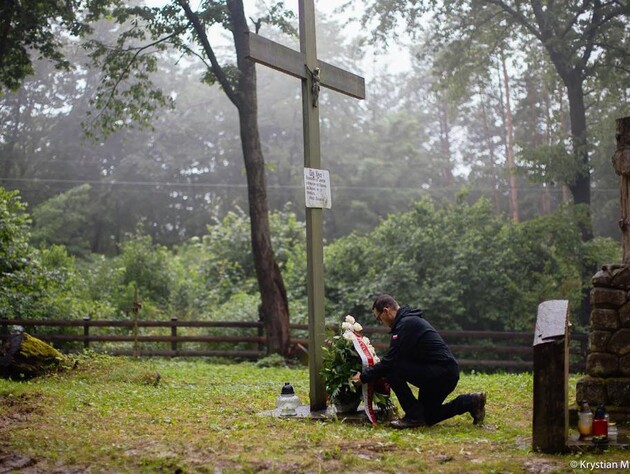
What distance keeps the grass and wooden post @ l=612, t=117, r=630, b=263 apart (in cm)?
214

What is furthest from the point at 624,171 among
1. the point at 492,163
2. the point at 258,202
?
the point at 492,163

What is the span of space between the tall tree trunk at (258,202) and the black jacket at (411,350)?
9.18m

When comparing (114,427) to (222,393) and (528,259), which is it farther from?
(528,259)

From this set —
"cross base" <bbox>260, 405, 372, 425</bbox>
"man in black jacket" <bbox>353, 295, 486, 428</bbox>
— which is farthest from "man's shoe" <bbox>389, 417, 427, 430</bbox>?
"cross base" <bbox>260, 405, 372, 425</bbox>

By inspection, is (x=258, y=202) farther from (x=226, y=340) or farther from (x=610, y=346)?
(x=610, y=346)

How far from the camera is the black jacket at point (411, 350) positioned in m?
7.54

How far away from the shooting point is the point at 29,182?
3722 centimetres

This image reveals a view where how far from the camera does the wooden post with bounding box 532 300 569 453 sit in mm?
5941

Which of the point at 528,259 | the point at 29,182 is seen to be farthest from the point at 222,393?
the point at 29,182

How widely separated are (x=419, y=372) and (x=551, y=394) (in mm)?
1756

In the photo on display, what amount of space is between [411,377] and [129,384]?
17.0ft

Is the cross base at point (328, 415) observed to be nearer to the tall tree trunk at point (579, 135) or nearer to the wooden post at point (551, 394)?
the wooden post at point (551, 394)

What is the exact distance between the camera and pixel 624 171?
25.6ft

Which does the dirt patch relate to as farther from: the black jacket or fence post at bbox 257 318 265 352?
fence post at bbox 257 318 265 352
